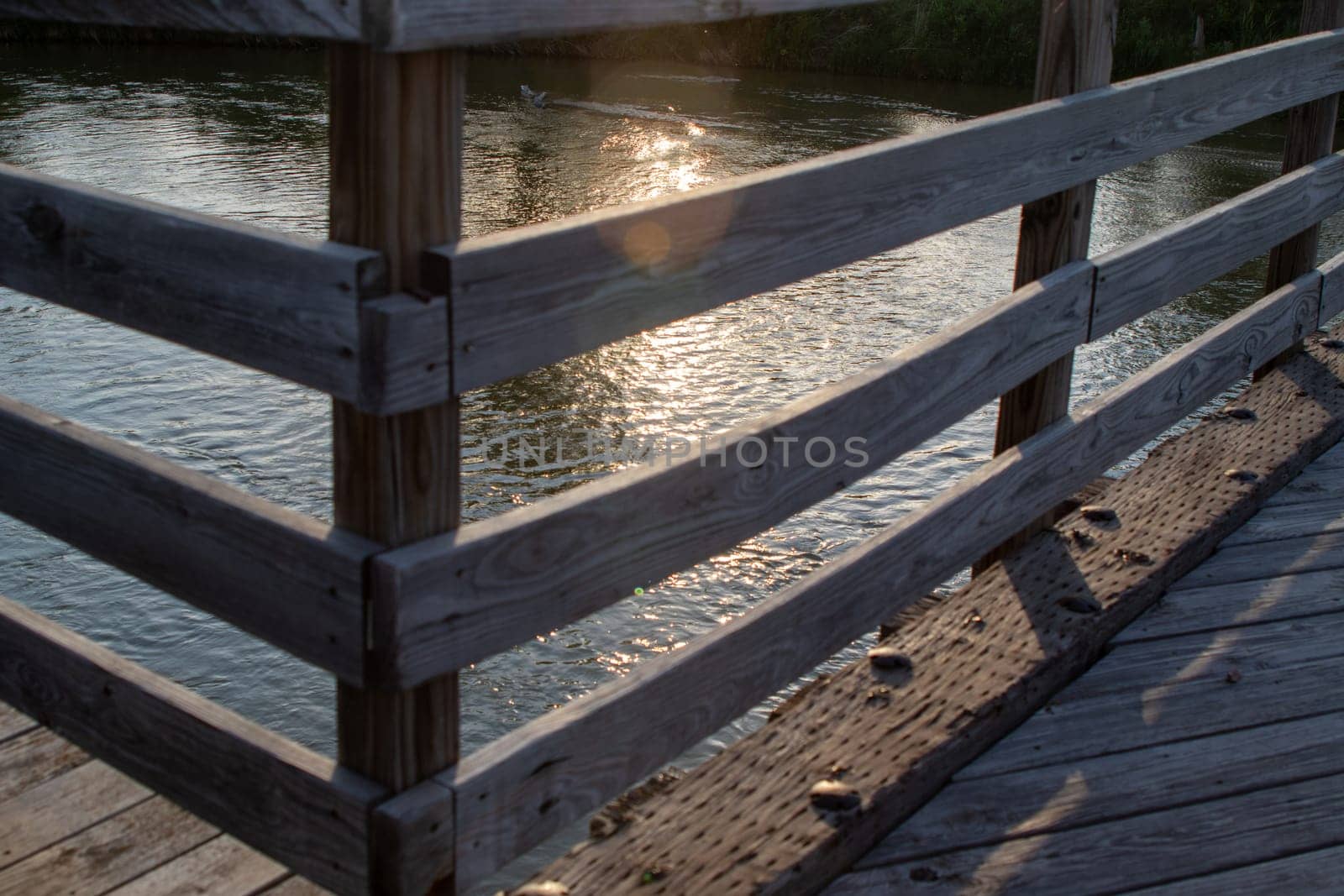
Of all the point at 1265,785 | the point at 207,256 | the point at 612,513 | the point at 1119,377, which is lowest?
the point at 1119,377

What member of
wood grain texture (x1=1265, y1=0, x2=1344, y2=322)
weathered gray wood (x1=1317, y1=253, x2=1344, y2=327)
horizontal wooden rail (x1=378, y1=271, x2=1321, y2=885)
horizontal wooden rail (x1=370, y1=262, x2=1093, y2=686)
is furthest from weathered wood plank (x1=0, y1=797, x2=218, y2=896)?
weathered gray wood (x1=1317, y1=253, x2=1344, y2=327)

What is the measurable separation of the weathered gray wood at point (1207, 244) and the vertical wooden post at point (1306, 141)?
0.06 metres

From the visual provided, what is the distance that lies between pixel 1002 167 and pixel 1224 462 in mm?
1328

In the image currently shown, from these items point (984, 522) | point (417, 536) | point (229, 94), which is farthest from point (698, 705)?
point (229, 94)

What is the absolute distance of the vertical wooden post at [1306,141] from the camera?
3.94 m

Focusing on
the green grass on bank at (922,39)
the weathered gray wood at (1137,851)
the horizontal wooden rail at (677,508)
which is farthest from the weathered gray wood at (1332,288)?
the green grass on bank at (922,39)

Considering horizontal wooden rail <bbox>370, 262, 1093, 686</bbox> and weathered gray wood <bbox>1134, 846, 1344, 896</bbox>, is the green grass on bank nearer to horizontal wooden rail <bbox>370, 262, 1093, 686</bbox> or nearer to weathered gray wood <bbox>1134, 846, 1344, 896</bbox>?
horizontal wooden rail <bbox>370, 262, 1093, 686</bbox>

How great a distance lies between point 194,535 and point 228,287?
0.32 meters

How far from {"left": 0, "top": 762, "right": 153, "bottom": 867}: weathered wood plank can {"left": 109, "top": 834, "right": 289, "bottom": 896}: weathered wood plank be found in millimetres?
190

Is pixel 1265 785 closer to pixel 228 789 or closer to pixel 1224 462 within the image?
pixel 1224 462

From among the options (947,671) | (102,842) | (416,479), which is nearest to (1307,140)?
(947,671)

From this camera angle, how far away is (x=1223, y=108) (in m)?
3.24

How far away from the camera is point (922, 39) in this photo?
700 inches

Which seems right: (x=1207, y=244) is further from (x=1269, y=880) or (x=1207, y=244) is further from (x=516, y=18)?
(x=516, y=18)
